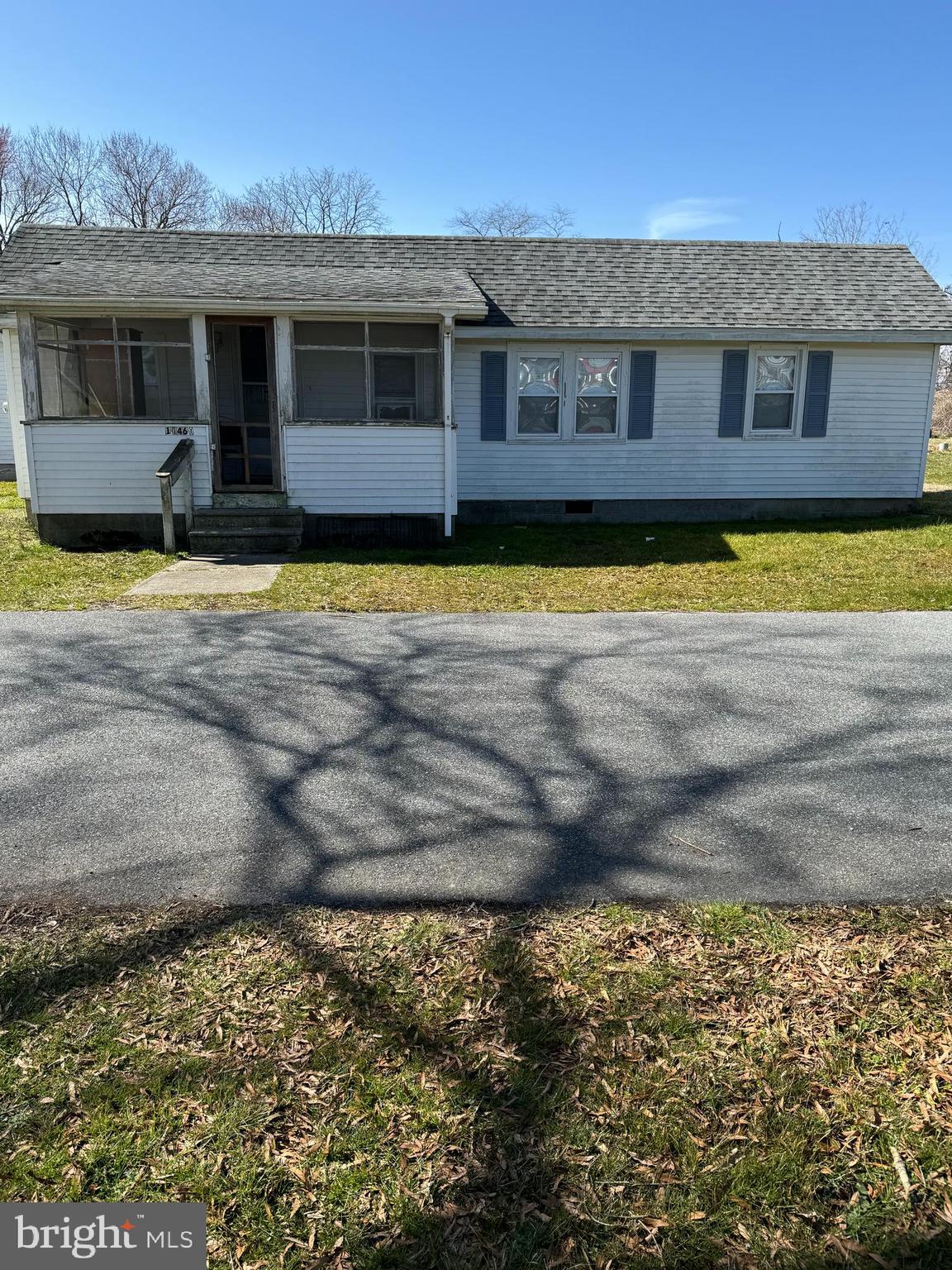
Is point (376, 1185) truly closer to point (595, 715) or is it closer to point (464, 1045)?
point (464, 1045)

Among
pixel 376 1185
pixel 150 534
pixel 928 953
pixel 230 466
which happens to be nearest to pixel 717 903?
pixel 928 953

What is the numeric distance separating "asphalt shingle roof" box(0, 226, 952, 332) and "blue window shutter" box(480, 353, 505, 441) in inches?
24.0

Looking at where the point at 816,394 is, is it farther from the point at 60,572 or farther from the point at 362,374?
the point at 60,572

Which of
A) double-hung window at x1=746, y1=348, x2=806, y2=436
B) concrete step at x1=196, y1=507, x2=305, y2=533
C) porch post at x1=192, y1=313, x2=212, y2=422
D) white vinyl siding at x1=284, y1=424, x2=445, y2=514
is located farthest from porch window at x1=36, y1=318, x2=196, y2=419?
double-hung window at x1=746, y1=348, x2=806, y2=436

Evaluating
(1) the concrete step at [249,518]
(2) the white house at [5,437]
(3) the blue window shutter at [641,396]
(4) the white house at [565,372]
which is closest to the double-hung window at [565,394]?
(4) the white house at [565,372]

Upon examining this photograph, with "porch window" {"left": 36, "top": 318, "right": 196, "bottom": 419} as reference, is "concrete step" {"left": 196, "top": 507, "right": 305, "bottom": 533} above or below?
below

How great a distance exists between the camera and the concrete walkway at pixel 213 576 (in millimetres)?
9031

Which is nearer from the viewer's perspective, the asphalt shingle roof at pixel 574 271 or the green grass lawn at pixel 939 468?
the asphalt shingle roof at pixel 574 271

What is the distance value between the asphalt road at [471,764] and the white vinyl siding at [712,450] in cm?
697

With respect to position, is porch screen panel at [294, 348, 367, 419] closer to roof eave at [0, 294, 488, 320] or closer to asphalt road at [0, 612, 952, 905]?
roof eave at [0, 294, 488, 320]

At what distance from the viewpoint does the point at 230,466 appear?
1399 cm

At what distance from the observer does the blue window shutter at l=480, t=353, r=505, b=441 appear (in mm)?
13648

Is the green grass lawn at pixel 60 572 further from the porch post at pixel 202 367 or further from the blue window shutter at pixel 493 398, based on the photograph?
the blue window shutter at pixel 493 398

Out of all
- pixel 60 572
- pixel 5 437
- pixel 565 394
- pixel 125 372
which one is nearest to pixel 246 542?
pixel 60 572
